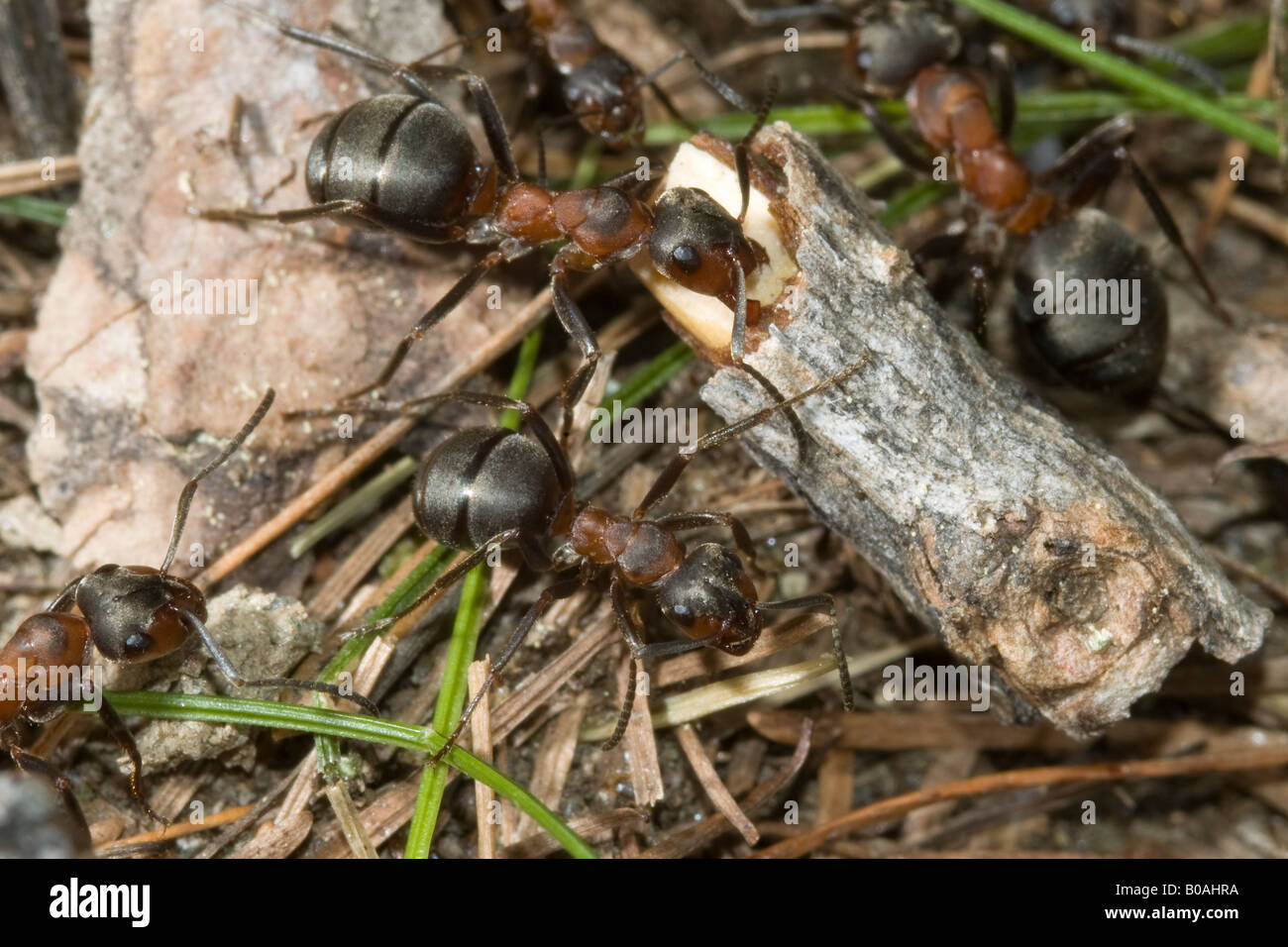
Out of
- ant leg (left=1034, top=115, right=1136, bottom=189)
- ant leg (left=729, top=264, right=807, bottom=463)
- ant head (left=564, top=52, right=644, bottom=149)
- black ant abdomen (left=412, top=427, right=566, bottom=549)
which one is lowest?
black ant abdomen (left=412, top=427, right=566, bottom=549)

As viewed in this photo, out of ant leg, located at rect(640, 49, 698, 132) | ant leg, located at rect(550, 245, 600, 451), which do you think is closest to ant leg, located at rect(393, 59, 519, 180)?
ant leg, located at rect(550, 245, 600, 451)

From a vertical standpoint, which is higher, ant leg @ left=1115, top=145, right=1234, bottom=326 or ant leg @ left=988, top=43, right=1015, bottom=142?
ant leg @ left=988, top=43, right=1015, bottom=142

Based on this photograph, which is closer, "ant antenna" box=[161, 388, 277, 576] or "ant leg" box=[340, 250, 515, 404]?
"ant antenna" box=[161, 388, 277, 576]

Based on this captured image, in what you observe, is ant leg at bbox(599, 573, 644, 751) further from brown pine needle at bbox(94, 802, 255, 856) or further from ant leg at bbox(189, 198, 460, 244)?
ant leg at bbox(189, 198, 460, 244)

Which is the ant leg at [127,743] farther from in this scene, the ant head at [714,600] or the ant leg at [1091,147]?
the ant leg at [1091,147]

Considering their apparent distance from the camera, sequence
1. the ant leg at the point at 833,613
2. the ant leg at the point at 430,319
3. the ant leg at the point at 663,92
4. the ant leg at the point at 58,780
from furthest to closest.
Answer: the ant leg at the point at 663,92 → the ant leg at the point at 430,319 → the ant leg at the point at 833,613 → the ant leg at the point at 58,780

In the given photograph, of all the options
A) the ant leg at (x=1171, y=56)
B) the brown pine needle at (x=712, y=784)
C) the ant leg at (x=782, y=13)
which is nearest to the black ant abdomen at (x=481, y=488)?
the brown pine needle at (x=712, y=784)
